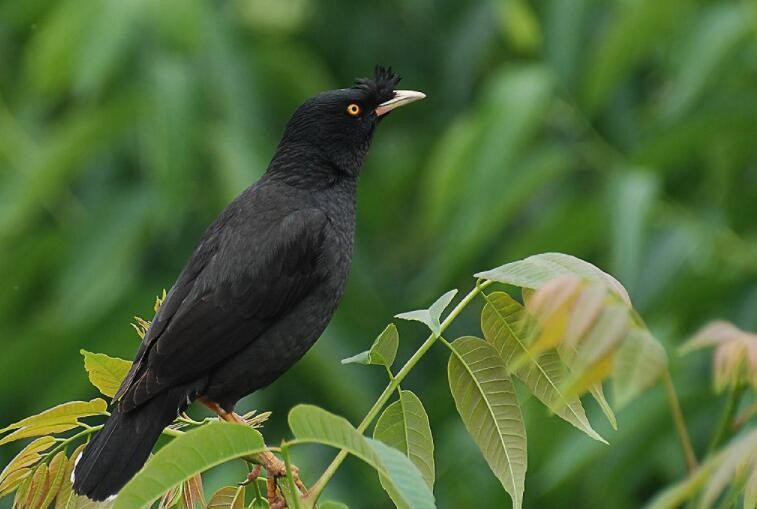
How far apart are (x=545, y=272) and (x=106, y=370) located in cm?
107

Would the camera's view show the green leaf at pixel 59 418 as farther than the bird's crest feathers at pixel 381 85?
No

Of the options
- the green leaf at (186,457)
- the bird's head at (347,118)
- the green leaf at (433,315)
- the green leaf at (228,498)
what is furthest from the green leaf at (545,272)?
the bird's head at (347,118)

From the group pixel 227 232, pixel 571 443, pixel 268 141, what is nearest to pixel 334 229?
pixel 227 232

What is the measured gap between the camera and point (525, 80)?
5.59 metres

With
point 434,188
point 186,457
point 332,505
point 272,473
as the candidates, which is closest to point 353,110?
point 434,188

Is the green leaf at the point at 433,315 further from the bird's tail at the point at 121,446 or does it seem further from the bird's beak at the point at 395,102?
Result: the bird's beak at the point at 395,102

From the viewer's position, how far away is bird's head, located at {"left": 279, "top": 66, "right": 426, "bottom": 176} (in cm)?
436

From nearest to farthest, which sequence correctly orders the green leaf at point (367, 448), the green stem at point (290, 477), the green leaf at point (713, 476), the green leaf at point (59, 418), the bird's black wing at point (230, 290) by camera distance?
the green leaf at point (713, 476)
the green leaf at point (367, 448)
the green stem at point (290, 477)
the green leaf at point (59, 418)
the bird's black wing at point (230, 290)

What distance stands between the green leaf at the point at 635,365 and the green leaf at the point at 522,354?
2.00 feet

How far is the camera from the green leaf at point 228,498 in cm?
275

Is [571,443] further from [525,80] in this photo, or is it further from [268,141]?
[268,141]

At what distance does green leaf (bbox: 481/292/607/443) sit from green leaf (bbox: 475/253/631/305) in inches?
8.4

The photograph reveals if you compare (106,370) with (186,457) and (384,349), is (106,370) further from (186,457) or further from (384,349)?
(186,457)

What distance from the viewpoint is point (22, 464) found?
2.64 metres
